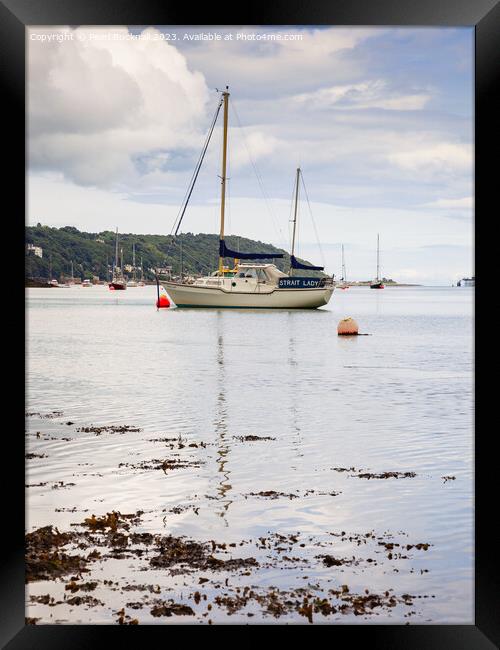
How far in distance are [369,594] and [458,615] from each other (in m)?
0.54

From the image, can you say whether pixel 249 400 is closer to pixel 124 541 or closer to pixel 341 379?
pixel 341 379

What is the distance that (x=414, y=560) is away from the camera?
6129 millimetres

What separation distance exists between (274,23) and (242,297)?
53.5 metres

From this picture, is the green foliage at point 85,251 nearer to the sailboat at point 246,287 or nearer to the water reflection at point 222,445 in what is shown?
the sailboat at point 246,287

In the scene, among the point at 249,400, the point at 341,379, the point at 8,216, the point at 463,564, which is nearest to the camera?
the point at 8,216

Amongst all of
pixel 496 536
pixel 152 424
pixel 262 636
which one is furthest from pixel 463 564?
pixel 152 424

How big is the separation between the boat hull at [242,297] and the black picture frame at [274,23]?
53.2 meters

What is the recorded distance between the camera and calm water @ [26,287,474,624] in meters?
6.72

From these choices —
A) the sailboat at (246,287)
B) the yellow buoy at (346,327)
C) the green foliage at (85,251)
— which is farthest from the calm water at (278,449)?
the green foliage at (85,251)

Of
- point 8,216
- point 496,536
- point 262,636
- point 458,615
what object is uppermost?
point 8,216

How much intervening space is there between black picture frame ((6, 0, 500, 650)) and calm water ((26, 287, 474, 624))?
102cm

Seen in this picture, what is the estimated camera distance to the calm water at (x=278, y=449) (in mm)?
6719

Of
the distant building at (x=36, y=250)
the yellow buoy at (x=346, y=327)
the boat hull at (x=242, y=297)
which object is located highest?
the distant building at (x=36, y=250)

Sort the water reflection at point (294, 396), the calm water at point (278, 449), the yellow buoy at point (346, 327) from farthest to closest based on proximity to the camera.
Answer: the yellow buoy at point (346, 327), the water reflection at point (294, 396), the calm water at point (278, 449)
